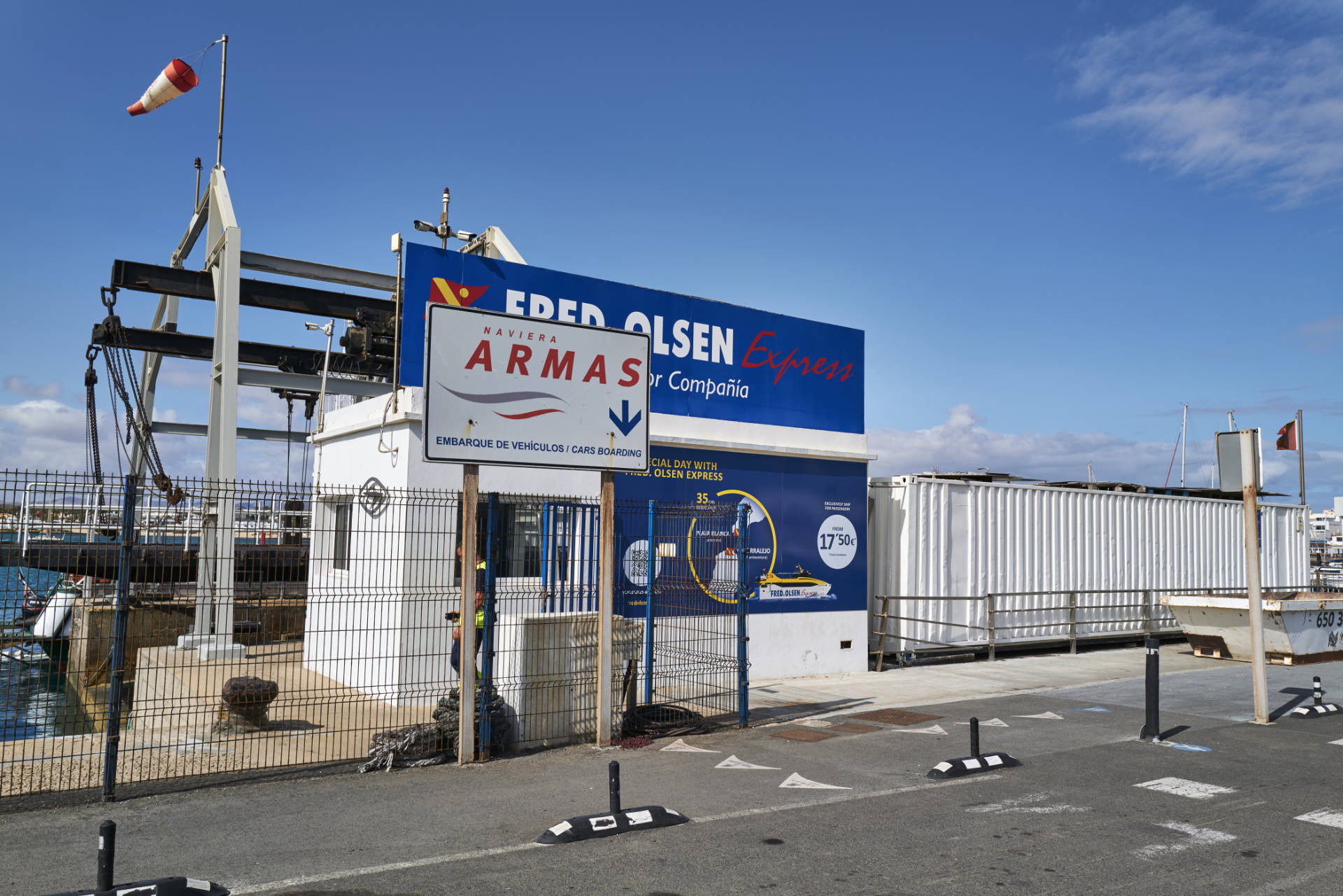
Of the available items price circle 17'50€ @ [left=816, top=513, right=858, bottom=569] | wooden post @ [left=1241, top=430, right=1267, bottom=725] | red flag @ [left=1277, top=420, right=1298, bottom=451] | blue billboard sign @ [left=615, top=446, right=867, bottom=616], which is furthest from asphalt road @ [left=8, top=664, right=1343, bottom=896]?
red flag @ [left=1277, top=420, right=1298, bottom=451]

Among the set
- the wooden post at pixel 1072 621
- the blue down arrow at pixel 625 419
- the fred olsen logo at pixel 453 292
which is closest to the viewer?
the blue down arrow at pixel 625 419

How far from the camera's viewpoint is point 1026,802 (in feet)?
25.4

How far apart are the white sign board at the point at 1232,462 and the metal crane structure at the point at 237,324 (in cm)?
1068

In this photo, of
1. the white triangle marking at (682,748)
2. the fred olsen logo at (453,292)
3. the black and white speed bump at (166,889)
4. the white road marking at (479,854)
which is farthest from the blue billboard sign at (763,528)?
the black and white speed bump at (166,889)

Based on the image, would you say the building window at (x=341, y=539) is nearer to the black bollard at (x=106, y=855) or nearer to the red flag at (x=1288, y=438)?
the black bollard at (x=106, y=855)

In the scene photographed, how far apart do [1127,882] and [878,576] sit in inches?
451

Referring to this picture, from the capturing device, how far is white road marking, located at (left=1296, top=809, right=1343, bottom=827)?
7164 mm

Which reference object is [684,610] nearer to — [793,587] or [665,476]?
[665,476]

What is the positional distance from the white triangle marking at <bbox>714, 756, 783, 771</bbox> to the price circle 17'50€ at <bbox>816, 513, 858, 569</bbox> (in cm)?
676

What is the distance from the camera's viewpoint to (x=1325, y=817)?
7.34 meters

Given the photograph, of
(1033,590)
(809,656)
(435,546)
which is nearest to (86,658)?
(435,546)

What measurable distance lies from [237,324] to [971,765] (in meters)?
14.2

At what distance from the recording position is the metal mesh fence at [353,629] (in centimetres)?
778

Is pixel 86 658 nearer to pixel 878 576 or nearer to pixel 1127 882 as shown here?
pixel 878 576
